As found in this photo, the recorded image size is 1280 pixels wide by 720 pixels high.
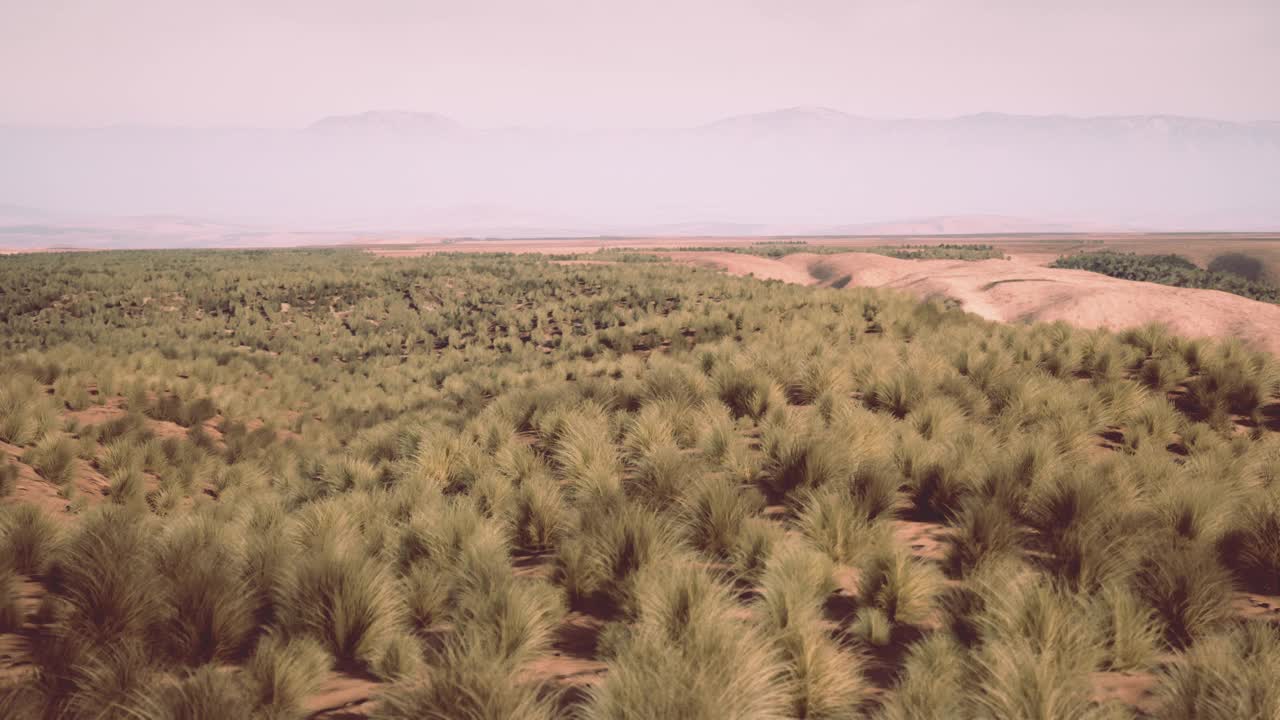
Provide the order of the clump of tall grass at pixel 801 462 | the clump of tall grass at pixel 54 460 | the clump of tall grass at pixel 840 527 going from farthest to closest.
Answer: the clump of tall grass at pixel 54 460, the clump of tall grass at pixel 801 462, the clump of tall grass at pixel 840 527

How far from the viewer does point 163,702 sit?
2.62 metres

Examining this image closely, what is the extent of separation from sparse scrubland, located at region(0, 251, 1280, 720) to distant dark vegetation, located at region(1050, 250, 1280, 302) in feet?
149

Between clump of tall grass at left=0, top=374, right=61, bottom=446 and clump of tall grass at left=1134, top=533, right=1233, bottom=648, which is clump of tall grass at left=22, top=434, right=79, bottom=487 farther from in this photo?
clump of tall grass at left=1134, top=533, right=1233, bottom=648

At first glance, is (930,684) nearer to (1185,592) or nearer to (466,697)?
(1185,592)

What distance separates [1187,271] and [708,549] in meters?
66.9

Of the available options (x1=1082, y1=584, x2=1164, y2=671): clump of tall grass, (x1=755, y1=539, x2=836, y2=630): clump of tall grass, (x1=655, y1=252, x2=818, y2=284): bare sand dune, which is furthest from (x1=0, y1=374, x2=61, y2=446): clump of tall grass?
(x1=655, y1=252, x2=818, y2=284): bare sand dune

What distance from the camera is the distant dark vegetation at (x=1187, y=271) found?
44.7 meters

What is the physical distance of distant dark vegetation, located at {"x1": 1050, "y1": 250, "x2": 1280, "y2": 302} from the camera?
147 ft

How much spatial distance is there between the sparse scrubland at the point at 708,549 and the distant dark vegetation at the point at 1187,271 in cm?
4538

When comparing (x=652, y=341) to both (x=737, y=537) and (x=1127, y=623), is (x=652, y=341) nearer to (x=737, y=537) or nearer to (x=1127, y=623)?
(x=737, y=537)

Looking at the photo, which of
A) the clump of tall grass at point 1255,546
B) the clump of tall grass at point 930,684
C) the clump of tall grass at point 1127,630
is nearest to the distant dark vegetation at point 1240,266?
the clump of tall grass at point 1255,546

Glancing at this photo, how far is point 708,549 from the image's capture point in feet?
15.5

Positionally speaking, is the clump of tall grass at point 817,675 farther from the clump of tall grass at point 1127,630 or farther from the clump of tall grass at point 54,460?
the clump of tall grass at point 54,460

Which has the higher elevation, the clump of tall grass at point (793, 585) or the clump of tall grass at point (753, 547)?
the clump of tall grass at point (793, 585)
